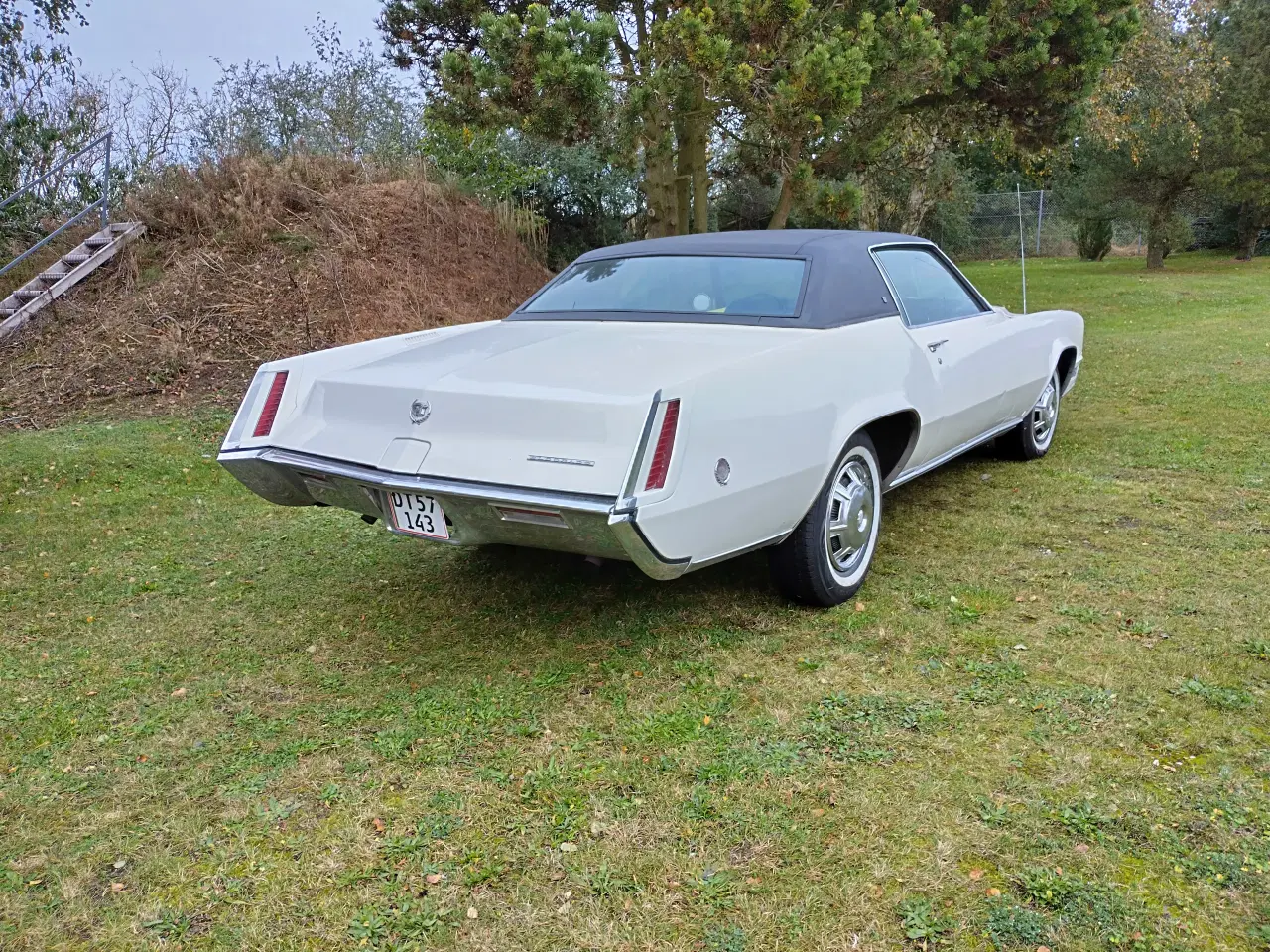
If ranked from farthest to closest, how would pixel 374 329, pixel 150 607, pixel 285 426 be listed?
1. pixel 374 329
2. pixel 150 607
3. pixel 285 426

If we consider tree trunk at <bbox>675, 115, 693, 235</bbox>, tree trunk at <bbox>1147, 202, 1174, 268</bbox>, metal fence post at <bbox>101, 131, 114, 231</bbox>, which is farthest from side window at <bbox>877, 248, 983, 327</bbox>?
tree trunk at <bbox>1147, 202, 1174, 268</bbox>

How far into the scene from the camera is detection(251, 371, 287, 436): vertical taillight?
371 centimetres

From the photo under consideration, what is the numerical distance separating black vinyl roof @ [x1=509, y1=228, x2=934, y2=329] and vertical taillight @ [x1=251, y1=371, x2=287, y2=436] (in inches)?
45.8

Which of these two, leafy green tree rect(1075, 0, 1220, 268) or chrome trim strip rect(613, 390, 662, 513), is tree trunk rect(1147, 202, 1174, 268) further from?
chrome trim strip rect(613, 390, 662, 513)

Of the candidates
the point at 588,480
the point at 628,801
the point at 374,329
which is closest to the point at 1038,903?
the point at 628,801

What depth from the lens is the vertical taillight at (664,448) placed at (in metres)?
2.91

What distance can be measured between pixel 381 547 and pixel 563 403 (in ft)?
7.09

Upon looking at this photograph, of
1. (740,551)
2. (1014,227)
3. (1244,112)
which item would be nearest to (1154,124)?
(1244,112)

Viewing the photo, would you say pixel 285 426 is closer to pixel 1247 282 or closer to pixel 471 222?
pixel 471 222

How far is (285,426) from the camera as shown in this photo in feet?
12.0

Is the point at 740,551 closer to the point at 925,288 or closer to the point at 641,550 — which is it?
the point at 641,550

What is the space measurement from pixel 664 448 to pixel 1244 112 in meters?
25.6

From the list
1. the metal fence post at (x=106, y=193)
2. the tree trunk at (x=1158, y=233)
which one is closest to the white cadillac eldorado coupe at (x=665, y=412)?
the metal fence post at (x=106, y=193)

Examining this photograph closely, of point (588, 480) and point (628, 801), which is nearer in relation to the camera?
point (628, 801)
